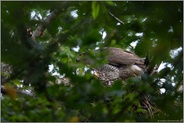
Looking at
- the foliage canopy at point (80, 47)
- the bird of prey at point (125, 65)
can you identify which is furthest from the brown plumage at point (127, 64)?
the foliage canopy at point (80, 47)

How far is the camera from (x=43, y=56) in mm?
2234

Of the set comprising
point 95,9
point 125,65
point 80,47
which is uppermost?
point 125,65

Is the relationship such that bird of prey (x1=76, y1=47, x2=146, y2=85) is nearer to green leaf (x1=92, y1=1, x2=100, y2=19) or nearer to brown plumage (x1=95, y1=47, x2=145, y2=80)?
brown plumage (x1=95, y1=47, x2=145, y2=80)

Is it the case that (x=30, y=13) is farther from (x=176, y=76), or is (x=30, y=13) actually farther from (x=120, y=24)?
(x=176, y=76)

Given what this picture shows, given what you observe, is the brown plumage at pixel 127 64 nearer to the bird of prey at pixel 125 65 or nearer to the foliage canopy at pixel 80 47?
the bird of prey at pixel 125 65

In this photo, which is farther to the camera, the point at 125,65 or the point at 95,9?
the point at 125,65

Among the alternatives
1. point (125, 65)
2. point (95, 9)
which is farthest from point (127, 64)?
point (95, 9)

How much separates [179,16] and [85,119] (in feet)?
2.22

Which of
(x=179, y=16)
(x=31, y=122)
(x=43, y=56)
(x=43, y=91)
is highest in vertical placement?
(x=179, y=16)

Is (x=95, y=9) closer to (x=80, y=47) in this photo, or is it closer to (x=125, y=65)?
(x=80, y=47)

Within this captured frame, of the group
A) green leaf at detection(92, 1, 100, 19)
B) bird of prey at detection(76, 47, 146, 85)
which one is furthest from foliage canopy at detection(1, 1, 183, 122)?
bird of prey at detection(76, 47, 146, 85)

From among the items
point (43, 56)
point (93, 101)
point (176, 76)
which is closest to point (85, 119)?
point (93, 101)

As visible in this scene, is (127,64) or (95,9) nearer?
(95,9)

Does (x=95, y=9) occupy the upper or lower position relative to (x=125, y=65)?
lower
